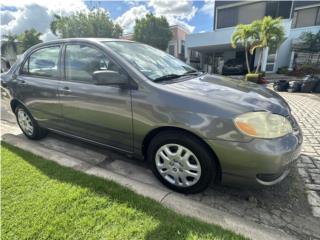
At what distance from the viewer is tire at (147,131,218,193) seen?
2.06 meters

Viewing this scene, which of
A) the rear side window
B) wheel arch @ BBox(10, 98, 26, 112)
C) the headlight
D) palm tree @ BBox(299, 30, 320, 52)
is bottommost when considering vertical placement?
wheel arch @ BBox(10, 98, 26, 112)

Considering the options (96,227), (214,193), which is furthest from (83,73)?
(214,193)

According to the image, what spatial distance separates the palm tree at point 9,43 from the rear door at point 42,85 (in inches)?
1679

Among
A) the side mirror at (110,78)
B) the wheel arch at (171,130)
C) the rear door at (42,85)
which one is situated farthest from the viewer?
the rear door at (42,85)

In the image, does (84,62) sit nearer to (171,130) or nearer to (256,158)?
(171,130)

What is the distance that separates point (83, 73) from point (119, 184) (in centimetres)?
146

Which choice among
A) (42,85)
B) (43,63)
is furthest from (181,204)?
(43,63)

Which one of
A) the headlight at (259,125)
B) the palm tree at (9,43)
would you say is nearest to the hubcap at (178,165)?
the headlight at (259,125)

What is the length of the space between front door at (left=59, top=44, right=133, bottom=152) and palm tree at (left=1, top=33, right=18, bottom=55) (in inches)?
1721

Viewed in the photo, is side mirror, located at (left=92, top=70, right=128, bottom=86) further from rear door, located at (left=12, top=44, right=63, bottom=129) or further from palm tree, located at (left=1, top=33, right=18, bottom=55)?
palm tree, located at (left=1, top=33, right=18, bottom=55)

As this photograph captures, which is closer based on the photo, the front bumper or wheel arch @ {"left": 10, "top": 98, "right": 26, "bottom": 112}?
the front bumper

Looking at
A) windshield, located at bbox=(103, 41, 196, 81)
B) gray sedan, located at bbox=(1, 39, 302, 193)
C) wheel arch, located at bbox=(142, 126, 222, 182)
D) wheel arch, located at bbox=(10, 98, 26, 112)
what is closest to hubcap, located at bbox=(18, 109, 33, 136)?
wheel arch, located at bbox=(10, 98, 26, 112)

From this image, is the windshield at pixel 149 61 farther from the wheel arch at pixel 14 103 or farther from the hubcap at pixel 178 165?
the wheel arch at pixel 14 103

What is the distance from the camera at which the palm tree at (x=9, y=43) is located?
3703cm
